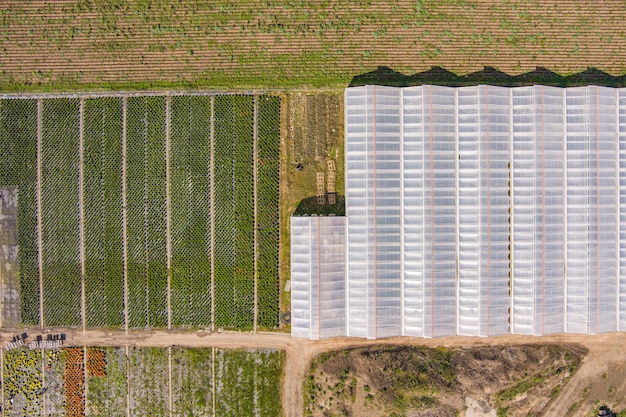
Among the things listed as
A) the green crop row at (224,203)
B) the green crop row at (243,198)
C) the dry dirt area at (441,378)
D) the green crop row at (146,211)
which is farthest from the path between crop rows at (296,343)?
the green crop row at (243,198)

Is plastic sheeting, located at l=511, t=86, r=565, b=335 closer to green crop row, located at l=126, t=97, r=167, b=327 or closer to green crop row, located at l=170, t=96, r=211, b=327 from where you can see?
green crop row, located at l=170, t=96, r=211, b=327

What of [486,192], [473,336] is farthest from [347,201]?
[473,336]

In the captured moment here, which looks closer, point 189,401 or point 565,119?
point 565,119

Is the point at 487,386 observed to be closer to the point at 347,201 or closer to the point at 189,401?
the point at 347,201

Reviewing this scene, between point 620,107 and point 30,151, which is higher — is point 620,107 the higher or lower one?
the higher one

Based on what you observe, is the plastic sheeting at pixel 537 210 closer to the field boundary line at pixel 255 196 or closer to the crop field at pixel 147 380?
the crop field at pixel 147 380

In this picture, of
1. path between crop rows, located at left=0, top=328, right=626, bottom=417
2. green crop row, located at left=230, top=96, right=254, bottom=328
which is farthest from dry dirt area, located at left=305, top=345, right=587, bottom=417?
green crop row, located at left=230, top=96, right=254, bottom=328

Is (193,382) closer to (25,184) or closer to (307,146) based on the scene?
(25,184)
